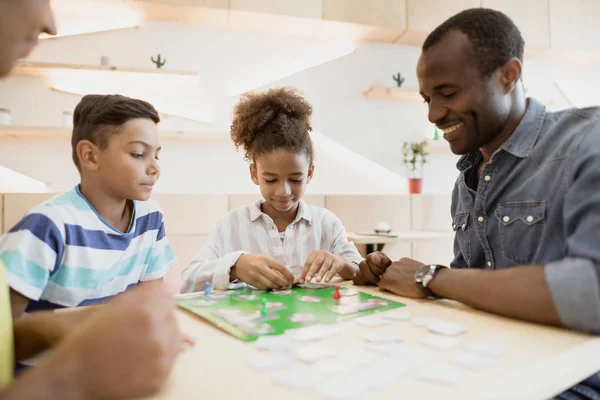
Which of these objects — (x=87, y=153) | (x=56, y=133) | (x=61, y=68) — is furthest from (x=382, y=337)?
(x=61, y=68)

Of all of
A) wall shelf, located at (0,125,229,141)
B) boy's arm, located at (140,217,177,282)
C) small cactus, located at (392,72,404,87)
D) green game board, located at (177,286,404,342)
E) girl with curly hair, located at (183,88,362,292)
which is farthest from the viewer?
small cactus, located at (392,72,404,87)

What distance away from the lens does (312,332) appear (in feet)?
2.34

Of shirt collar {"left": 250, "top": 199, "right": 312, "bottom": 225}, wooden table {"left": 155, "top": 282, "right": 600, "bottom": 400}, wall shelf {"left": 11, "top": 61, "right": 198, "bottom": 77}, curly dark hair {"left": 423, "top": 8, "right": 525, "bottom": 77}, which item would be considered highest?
wall shelf {"left": 11, "top": 61, "right": 198, "bottom": 77}

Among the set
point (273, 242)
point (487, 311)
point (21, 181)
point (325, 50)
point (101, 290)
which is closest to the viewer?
point (487, 311)

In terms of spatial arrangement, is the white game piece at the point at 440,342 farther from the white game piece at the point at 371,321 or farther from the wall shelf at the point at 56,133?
the wall shelf at the point at 56,133

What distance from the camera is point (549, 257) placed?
0.95 meters

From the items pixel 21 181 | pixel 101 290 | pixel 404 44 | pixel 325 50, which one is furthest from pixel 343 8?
pixel 101 290

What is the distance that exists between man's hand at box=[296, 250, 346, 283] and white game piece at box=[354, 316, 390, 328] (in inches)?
15.7

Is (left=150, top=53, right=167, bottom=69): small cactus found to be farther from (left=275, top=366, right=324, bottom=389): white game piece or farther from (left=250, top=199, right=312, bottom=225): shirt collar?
(left=275, top=366, right=324, bottom=389): white game piece

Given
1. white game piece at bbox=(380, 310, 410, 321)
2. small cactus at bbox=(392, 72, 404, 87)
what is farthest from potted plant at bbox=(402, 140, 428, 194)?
white game piece at bbox=(380, 310, 410, 321)

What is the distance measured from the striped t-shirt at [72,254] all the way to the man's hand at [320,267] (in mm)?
560

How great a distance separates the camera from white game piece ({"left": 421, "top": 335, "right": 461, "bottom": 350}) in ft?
2.14

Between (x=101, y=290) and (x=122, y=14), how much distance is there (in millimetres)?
2917

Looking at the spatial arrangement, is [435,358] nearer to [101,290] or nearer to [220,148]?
[101,290]
